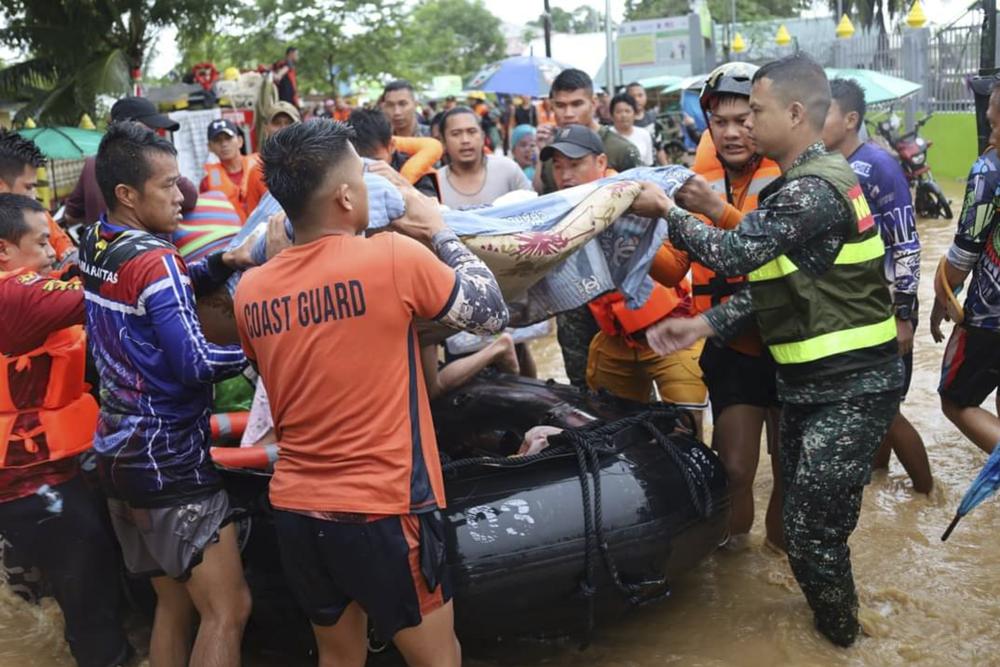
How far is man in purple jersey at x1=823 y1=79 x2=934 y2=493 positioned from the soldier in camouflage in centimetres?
102

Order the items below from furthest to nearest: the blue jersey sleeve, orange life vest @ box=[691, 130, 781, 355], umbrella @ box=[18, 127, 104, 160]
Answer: umbrella @ box=[18, 127, 104, 160]
the blue jersey sleeve
orange life vest @ box=[691, 130, 781, 355]

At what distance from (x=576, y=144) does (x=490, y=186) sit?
1328 mm

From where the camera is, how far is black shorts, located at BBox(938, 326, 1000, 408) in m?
4.08

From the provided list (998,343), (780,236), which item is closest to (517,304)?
(780,236)

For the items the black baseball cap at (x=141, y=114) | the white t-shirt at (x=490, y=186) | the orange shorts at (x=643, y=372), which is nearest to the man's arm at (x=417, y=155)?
the white t-shirt at (x=490, y=186)

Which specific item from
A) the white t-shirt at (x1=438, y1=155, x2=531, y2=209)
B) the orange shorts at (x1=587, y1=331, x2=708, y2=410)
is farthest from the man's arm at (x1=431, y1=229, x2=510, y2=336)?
the white t-shirt at (x1=438, y1=155, x2=531, y2=209)

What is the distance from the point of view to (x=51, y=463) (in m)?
3.40

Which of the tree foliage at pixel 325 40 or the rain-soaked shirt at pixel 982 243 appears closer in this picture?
the rain-soaked shirt at pixel 982 243

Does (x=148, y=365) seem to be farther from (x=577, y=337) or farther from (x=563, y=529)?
(x=577, y=337)

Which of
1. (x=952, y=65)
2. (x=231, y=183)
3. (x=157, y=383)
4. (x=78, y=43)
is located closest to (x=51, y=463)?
(x=157, y=383)

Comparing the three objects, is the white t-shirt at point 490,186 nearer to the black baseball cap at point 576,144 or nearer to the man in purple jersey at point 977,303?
the black baseball cap at point 576,144

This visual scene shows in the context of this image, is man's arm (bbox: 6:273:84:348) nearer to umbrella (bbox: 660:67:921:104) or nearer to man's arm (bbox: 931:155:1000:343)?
man's arm (bbox: 931:155:1000:343)

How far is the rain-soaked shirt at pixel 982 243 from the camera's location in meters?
3.99

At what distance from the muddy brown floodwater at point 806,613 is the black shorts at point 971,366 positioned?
0.62 meters
